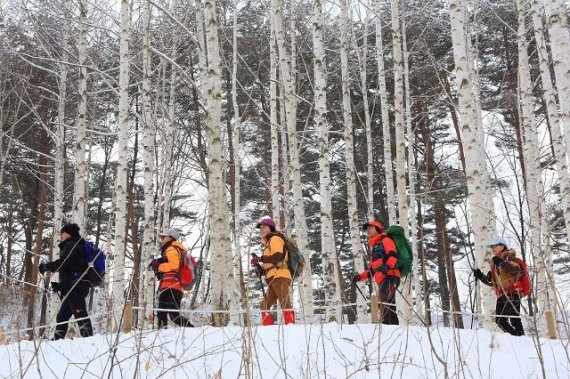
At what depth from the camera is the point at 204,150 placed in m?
17.7

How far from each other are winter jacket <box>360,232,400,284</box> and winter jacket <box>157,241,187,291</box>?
2207 mm

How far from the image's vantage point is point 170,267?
6.27m

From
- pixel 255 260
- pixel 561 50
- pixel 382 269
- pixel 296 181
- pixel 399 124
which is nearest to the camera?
pixel 561 50

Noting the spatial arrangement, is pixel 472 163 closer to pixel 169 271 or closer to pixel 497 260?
pixel 497 260

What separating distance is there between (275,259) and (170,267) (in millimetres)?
1302

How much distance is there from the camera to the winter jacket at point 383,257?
6.07 metres

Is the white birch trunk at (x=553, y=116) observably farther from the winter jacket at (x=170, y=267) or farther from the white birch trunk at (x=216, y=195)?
the winter jacket at (x=170, y=267)

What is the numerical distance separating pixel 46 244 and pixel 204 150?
905 centimetres

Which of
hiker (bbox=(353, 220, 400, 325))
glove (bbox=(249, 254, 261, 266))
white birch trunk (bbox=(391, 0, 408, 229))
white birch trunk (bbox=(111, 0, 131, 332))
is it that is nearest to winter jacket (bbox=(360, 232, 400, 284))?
hiker (bbox=(353, 220, 400, 325))

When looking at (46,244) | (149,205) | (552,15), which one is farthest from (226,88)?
(552,15)

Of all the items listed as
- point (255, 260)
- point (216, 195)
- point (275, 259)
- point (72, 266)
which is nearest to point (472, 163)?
point (275, 259)

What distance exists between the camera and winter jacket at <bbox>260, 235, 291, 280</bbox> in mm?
5923

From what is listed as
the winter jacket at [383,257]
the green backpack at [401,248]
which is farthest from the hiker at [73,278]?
the green backpack at [401,248]

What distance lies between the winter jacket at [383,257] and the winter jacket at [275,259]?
3.13 feet
